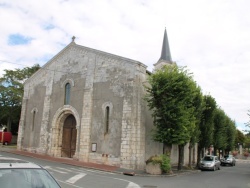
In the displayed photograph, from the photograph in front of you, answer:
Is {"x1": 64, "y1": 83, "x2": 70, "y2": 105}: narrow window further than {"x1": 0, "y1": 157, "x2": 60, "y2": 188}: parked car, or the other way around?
{"x1": 64, "y1": 83, "x2": 70, "y2": 105}: narrow window

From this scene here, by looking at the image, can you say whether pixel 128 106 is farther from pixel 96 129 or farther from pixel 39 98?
pixel 39 98

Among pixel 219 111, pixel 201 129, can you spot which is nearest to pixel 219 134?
pixel 219 111

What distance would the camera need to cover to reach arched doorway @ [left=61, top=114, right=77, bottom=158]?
25347 millimetres

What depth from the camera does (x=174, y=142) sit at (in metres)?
20.5

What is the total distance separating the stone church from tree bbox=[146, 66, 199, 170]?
1.36m

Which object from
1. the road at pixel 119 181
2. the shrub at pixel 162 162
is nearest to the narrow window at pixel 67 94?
the road at pixel 119 181

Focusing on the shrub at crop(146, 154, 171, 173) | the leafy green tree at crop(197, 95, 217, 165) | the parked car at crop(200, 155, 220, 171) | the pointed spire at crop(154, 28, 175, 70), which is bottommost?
the parked car at crop(200, 155, 220, 171)

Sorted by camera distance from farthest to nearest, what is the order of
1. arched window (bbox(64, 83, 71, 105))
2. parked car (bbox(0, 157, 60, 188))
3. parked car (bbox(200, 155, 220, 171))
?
parked car (bbox(200, 155, 220, 171)) → arched window (bbox(64, 83, 71, 105)) → parked car (bbox(0, 157, 60, 188))

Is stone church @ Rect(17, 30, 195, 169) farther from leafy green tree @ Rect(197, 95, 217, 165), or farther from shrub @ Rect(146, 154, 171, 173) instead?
leafy green tree @ Rect(197, 95, 217, 165)

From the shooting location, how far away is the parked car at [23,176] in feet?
14.0

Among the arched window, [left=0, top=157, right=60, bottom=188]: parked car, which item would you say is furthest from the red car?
[left=0, top=157, right=60, bottom=188]: parked car

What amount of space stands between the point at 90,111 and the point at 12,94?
1068 inches

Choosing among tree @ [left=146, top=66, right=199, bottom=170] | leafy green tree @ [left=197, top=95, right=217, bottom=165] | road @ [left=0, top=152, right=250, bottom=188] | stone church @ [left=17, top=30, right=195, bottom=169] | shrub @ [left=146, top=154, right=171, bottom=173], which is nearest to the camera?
road @ [left=0, top=152, right=250, bottom=188]

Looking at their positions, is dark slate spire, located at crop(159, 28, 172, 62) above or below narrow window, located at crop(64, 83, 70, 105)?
above
